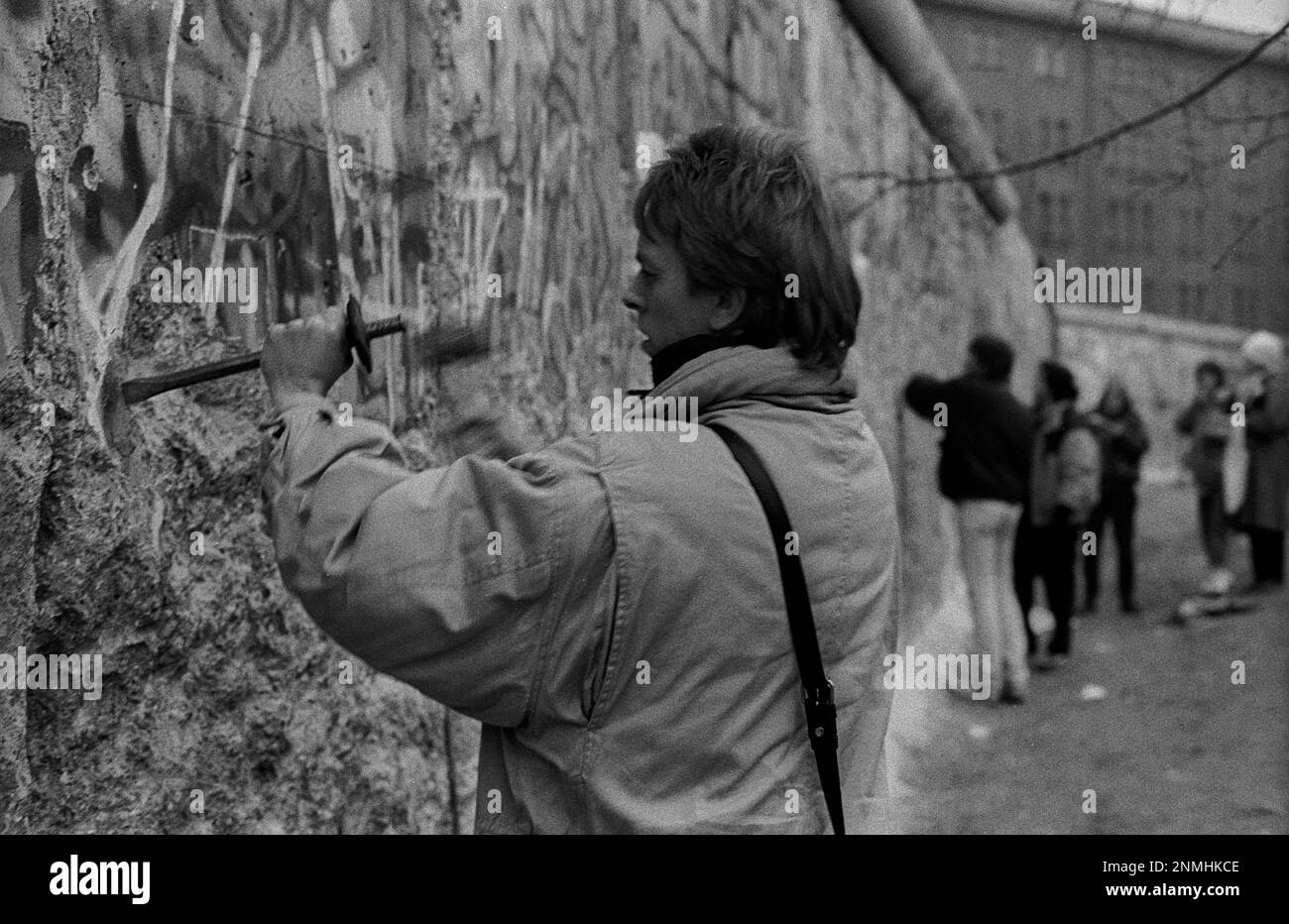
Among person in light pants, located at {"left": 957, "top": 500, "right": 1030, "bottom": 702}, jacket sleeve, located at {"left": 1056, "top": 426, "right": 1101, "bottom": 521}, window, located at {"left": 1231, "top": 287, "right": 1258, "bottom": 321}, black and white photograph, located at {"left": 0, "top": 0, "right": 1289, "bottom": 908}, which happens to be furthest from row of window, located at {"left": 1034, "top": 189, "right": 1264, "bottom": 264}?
black and white photograph, located at {"left": 0, "top": 0, "right": 1289, "bottom": 908}

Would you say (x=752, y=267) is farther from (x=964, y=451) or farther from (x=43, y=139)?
(x=964, y=451)

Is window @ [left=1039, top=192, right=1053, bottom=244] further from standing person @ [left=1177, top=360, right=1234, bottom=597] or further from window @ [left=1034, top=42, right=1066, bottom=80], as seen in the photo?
standing person @ [left=1177, top=360, right=1234, bottom=597]

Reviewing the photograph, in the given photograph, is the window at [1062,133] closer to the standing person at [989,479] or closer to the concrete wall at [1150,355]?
the concrete wall at [1150,355]

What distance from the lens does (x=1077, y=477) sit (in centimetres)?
831

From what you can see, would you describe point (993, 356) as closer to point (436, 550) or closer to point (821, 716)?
point (821, 716)

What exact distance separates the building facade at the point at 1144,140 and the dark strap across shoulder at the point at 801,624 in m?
2.75

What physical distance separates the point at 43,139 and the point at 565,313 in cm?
191

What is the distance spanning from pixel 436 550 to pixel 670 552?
0.24 metres

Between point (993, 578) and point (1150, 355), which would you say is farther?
point (1150, 355)

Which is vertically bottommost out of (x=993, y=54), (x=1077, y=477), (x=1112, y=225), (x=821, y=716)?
(x=1077, y=477)

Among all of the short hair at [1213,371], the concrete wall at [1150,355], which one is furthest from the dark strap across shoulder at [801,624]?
the concrete wall at [1150,355]

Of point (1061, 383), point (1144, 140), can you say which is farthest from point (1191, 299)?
point (1061, 383)

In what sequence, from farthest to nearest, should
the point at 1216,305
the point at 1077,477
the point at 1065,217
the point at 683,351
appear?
the point at 1216,305 < the point at 1065,217 < the point at 1077,477 < the point at 683,351

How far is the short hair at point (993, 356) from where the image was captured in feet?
23.7
